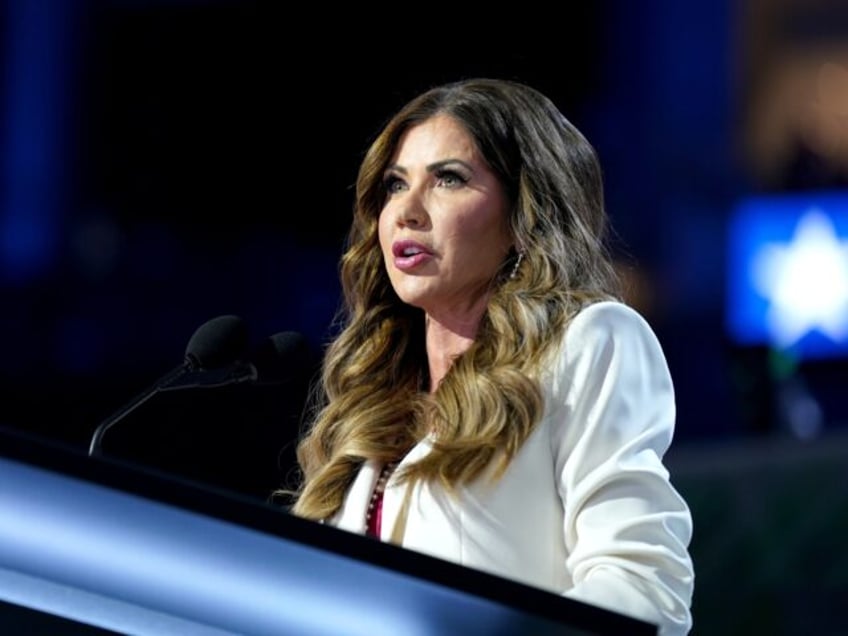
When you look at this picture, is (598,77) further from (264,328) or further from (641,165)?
(264,328)

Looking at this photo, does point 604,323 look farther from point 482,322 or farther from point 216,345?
point 216,345

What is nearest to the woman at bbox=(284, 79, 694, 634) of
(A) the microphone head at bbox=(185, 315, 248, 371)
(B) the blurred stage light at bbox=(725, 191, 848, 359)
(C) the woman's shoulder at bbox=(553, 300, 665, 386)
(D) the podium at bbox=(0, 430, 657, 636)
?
(C) the woman's shoulder at bbox=(553, 300, 665, 386)

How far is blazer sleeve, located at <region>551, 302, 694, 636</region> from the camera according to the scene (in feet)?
5.70

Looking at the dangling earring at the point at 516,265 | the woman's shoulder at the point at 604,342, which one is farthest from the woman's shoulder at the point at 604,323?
the dangling earring at the point at 516,265

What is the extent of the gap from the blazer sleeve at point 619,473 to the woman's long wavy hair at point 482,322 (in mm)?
44

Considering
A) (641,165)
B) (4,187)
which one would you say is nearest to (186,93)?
(4,187)

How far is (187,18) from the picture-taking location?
8484 millimetres

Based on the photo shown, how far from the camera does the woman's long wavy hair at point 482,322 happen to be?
1909mm

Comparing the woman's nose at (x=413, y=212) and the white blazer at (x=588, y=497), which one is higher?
the woman's nose at (x=413, y=212)

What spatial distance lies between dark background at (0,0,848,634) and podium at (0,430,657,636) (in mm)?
5889

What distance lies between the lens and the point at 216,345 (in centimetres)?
206

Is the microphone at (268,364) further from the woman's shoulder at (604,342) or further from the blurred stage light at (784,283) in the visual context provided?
the blurred stage light at (784,283)

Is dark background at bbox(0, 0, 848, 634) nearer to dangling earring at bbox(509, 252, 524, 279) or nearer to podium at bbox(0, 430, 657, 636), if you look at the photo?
dangling earring at bbox(509, 252, 524, 279)

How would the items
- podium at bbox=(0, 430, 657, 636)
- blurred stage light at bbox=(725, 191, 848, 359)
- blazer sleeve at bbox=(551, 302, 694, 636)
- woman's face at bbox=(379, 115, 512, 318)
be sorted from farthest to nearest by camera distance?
blurred stage light at bbox=(725, 191, 848, 359)
woman's face at bbox=(379, 115, 512, 318)
blazer sleeve at bbox=(551, 302, 694, 636)
podium at bbox=(0, 430, 657, 636)
